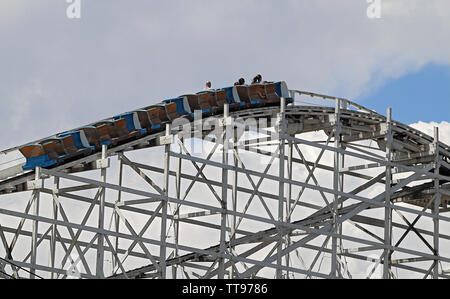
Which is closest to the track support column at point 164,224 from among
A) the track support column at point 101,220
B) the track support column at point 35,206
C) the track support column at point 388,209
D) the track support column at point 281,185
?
the track support column at point 101,220

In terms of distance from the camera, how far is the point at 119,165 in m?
44.2

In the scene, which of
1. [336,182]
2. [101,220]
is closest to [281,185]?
[336,182]

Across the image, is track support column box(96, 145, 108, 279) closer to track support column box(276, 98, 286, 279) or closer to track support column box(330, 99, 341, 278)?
track support column box(276, 98, 286, 279)

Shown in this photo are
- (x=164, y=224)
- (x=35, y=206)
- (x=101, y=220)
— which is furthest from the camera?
(x=164, y=224)

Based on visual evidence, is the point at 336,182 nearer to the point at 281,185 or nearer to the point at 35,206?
the point at 281,185

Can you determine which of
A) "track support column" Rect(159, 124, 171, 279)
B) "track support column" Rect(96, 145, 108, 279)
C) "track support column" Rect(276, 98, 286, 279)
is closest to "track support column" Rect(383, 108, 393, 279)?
"track support column" Rect(276, 98, 286, 279)

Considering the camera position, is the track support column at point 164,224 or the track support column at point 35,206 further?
Result: the track support column at point 164,224

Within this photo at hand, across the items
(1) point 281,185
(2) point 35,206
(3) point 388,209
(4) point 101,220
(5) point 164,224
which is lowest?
(4) point 101,220

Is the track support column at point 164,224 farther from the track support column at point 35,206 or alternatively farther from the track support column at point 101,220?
the track support column at point 35,206

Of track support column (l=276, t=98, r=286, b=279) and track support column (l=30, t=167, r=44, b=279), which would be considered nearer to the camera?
track support column (l=30, t=167, r=44, b=279)

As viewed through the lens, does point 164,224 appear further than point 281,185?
No
